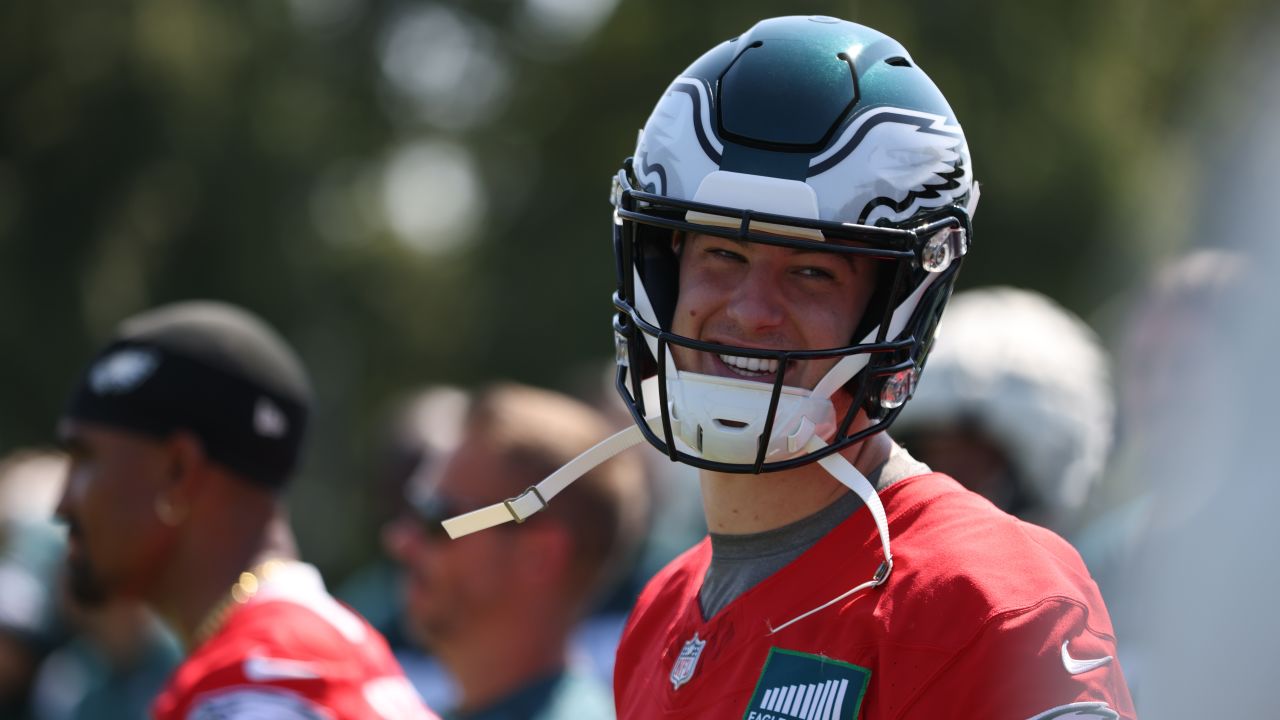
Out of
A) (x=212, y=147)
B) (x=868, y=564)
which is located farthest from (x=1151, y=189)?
(x=868, y=564)

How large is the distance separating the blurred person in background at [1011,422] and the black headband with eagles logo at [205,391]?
1868 mm

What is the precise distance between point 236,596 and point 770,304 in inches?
87.9

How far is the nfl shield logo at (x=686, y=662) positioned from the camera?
247 cm

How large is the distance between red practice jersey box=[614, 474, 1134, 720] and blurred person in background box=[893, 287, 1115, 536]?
2241 millimetres

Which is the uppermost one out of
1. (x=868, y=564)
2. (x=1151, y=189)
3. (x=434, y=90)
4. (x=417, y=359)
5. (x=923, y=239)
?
(x=923, y=239)

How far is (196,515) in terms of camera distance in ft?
14.3

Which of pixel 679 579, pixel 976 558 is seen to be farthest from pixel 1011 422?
pixel 976 558

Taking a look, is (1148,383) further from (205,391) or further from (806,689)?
(205,391)

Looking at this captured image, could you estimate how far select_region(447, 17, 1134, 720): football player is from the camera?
2.27 metres

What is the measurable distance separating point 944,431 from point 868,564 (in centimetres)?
245

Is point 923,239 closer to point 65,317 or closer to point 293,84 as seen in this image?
point 65,317

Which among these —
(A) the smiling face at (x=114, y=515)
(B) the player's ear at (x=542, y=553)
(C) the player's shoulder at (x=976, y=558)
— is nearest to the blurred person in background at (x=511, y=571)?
(B) the player's ear at (x=542, y=553)

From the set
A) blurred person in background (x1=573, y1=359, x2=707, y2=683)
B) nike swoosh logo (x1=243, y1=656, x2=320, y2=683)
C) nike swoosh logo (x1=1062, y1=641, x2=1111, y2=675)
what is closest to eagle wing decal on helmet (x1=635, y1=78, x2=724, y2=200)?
nike swoosh logo (x1=1062, y1=641, x2=1111, y2=675)

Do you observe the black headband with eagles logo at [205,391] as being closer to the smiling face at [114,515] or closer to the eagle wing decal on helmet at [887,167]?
the smiling face at [114,515]
